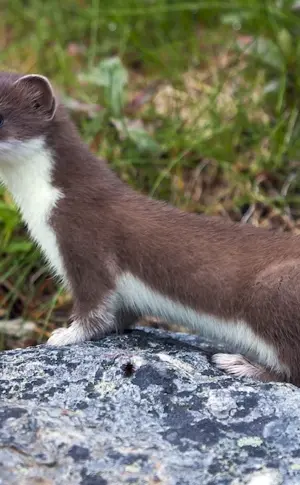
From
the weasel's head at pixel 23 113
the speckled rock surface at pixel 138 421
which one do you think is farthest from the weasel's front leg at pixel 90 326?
the weasel's head at pixel 23 113

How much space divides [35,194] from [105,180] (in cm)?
27

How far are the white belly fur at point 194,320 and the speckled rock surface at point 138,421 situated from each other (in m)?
0.13

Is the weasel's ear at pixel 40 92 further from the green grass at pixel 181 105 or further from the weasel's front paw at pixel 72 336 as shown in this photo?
the green grass at pixel 181 105

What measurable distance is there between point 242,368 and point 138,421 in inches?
23.1

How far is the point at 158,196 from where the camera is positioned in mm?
4496

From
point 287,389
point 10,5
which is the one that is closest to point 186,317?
point 287,389

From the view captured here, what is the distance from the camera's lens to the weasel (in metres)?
2.75

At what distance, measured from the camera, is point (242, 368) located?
279cm

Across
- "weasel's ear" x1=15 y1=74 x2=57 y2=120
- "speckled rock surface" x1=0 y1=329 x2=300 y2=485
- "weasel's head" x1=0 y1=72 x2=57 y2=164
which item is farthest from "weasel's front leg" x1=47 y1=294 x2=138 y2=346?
"weasel's ear" x1=15 y1=74 x2=57 y2=120

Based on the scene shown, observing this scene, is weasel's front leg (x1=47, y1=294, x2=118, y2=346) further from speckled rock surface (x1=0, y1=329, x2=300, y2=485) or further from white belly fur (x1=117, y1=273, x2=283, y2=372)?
speckled rock surface (x1=0, y1=329, x2=300, y2=485)

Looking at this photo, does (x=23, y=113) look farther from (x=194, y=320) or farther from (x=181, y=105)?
(x=181, y=105)

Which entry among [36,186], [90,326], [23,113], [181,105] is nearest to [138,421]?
[90,326]

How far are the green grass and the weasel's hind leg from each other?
116cm

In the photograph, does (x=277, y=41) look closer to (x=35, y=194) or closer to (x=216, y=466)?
(x=35, y=194)
